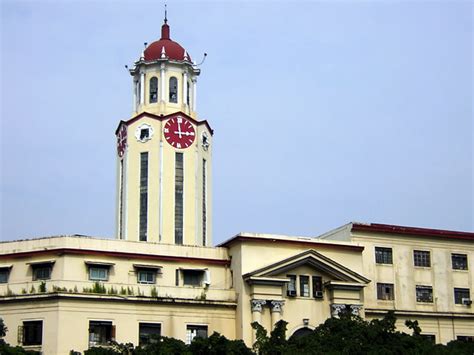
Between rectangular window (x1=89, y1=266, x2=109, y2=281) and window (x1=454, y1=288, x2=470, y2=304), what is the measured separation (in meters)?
20.1

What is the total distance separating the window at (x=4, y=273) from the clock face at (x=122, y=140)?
1703 cm

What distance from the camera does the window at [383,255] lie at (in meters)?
48.4

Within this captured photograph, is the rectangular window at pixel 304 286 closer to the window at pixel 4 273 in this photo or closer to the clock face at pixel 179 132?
the window at pixel 4 273

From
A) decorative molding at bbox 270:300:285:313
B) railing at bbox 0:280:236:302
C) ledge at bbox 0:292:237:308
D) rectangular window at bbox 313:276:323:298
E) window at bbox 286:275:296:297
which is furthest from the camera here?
rectangular window at bbox 313:276:323:298

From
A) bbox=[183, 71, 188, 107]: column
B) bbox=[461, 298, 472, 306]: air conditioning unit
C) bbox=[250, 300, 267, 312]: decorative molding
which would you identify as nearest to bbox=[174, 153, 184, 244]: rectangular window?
bbox=[183, 71, 188, 107]: column

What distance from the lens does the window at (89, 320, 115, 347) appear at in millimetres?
41500

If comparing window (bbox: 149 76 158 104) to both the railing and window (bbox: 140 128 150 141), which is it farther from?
the railing

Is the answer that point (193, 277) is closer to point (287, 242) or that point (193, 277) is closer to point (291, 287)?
point (291, 287)

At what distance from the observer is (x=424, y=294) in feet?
161

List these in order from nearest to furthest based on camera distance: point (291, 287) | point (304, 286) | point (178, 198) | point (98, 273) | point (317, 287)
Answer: point (98, 273), point (291, 287), point (304, 286), point (317, 287), point (178, 198)

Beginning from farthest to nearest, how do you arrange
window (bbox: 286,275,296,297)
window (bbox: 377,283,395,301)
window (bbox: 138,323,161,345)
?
window (bbox: 377,283,395,301)
window (bbox: 286,275,296,297)
window (bbox: 138,323,161,345)

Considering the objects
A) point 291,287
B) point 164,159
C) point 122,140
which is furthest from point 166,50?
point 291,287

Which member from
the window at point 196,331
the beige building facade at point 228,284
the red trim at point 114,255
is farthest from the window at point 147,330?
the red trim at point 114,255

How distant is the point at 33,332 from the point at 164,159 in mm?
18543
